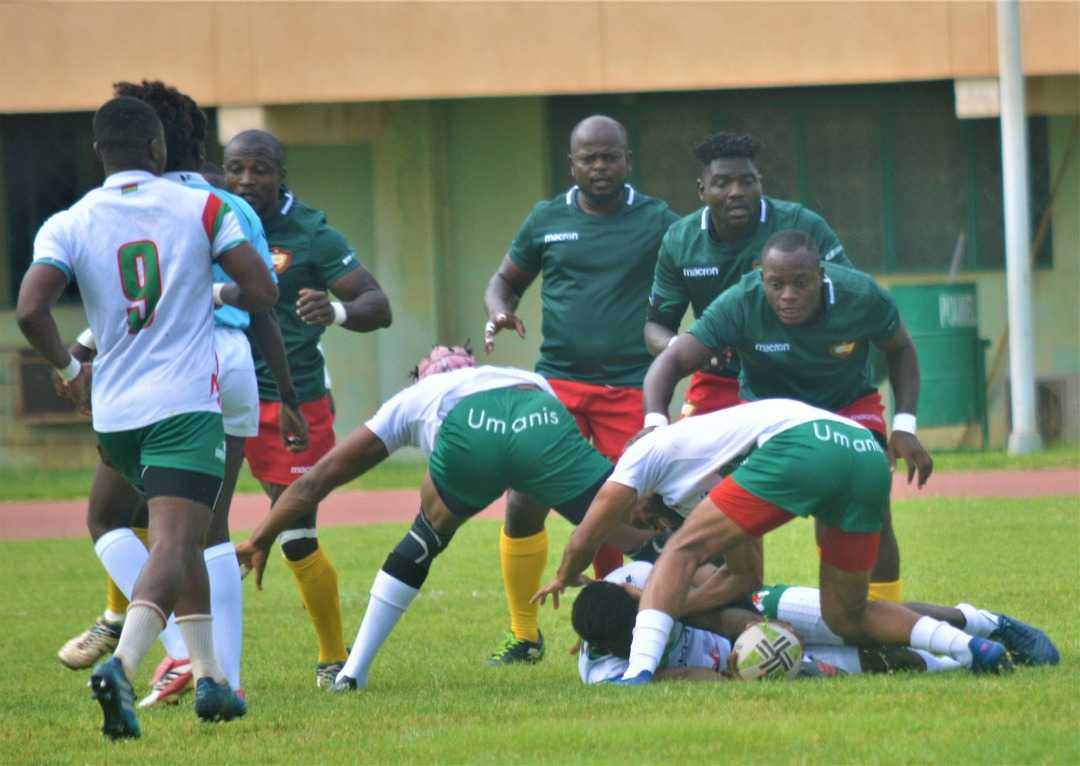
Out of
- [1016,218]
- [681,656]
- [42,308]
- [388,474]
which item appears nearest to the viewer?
[42,308]

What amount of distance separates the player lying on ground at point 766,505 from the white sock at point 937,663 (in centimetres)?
11

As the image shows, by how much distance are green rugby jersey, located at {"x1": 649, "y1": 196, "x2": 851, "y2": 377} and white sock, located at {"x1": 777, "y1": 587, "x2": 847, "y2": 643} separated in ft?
5.23

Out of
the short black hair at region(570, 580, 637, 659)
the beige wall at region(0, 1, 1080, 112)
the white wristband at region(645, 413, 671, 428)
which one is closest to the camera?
→ the short black hair at region(570, 580, 637, 659)

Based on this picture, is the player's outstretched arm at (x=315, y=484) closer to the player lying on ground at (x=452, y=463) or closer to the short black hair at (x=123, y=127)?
the player lying on ground at (x=452, y=463)

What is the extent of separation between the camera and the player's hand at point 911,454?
799 centimetres

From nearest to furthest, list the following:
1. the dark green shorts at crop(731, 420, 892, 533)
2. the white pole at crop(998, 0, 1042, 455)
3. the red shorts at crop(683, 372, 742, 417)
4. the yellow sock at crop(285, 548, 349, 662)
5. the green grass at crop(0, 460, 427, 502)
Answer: the dark green shorts at crop(731, 420, 892, 533)
the yellow sock at crop(285, 548, 349, 662)
the red shorts at crop(683, 372, 742, 417)
the white pole at crop(998, 0, 1042, 455)
the green grass at crop(0, 460, 427, 502)

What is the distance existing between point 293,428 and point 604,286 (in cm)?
225

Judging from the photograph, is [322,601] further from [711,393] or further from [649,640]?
[711,393]

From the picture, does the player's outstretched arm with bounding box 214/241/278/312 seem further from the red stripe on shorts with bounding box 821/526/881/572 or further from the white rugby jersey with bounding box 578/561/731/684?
the red stripe on shorts with bounding box 821/526/881/572

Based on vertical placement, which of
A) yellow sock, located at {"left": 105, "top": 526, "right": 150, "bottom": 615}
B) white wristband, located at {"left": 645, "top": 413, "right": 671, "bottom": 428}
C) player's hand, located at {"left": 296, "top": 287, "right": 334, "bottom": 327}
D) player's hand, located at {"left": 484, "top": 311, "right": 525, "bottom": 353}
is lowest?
yellow sock, located at {"left": 105, "top": 526, "right": 150, "bottom": 615}

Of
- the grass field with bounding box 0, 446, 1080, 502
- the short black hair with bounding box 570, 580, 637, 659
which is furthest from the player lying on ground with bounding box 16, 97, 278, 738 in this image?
the grass field with bounding box 0, 446, 1080, 502

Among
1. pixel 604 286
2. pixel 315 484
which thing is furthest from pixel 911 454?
pixel 315 484

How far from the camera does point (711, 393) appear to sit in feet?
30.7

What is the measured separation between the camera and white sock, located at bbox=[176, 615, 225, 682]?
6.78 meters
